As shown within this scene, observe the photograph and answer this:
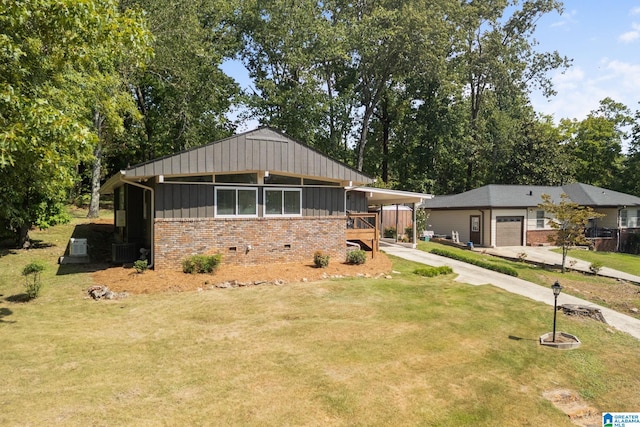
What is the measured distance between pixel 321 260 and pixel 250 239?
2.62 m

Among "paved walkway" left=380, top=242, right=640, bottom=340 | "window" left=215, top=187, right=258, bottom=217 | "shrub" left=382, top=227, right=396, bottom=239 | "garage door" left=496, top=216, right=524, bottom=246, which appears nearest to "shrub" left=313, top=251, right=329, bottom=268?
"window" left=215, top=187, right=258, bottom=217

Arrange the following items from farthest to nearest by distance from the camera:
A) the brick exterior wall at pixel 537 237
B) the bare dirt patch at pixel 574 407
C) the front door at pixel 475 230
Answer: the brick exterior wall at pixel 537 237
the front door at pixel 475 230
the bare dirt patch at pixel 574 407

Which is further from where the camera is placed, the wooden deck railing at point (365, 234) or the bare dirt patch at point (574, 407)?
→ the wooden deck railing at point (365, 234)

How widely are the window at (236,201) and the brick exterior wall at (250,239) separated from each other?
292mm

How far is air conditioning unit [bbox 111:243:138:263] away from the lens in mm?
14578

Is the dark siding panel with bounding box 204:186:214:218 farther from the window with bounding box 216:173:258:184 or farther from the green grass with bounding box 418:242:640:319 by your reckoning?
the green grass with bounding box 418:242:640:319

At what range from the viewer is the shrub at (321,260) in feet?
46.3

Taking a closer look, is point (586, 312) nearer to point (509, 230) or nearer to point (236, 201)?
point (236, 201)

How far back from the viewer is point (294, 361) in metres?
6.78

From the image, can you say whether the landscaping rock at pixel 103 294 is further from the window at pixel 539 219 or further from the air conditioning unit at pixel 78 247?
the window at pixel 539 219

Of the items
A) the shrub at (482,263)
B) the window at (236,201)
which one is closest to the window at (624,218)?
the shrub at (482,263)

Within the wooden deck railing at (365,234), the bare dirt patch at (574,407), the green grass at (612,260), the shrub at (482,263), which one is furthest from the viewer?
the green grass at (612,260)

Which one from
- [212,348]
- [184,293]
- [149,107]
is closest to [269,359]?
[212,348]

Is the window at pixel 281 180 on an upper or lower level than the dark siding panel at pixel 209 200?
upper
